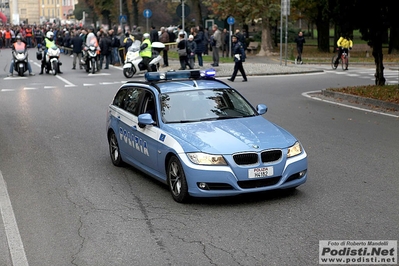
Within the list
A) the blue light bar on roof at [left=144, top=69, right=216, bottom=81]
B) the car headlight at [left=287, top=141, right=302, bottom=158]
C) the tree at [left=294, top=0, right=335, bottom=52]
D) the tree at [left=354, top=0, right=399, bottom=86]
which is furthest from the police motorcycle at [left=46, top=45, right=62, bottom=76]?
the car headlight at [left=287, top=141, right=302, bottom=158]

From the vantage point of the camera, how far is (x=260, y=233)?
773 centimetres

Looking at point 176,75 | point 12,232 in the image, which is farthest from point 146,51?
point 12,232

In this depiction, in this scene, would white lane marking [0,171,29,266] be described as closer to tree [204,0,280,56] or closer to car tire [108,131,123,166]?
car tire [108,131,123,166]

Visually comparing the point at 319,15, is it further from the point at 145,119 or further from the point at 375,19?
the point at 145,119

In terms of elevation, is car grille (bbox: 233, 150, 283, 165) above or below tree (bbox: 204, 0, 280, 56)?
below

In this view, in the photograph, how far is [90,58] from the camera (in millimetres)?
34812

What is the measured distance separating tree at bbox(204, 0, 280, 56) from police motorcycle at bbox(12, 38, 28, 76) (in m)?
19.6

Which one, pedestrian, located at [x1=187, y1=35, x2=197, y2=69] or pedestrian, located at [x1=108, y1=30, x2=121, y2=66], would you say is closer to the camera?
pedestrian, located at [x1=187, y1=35, x2=197, y2=69]

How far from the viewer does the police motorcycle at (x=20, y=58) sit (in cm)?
3241

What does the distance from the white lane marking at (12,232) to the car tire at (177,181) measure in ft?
6.22

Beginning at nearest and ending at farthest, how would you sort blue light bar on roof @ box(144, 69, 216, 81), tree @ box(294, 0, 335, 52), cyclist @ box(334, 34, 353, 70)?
blue light bar on roof @ box(144, 69, 216, 81), cyclist @ box(334, 34, 353, 70), tree @ box(294, 0, 335, 52)

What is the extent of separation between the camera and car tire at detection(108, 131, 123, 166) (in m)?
11.8

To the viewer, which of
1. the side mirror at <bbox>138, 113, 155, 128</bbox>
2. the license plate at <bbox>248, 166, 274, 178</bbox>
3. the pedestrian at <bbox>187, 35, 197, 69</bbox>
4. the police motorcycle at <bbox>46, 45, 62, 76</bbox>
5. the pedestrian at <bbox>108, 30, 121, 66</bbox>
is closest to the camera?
the license plate at <bbox>248, 166, 274, 178</bbox>

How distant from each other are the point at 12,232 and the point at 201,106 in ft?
10.9
